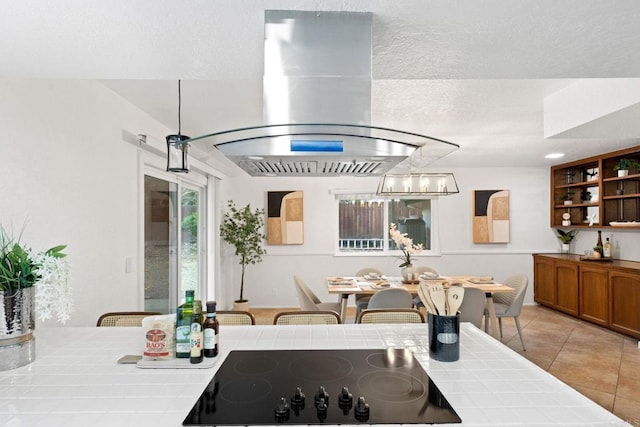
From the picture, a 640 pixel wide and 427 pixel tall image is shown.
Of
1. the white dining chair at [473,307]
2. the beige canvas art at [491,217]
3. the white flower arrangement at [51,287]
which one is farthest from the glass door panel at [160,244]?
the beige canvas art at [491,217]

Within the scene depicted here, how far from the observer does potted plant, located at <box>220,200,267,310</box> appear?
19.0ft

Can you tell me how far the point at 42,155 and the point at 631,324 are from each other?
5817 mm

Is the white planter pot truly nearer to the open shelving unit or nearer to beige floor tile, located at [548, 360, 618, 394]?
beige floor tile, located at [548, 360, 618, 394]

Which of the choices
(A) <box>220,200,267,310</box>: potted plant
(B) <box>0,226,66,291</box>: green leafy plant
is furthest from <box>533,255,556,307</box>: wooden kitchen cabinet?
(B) <box>0,226,66,291</box>: green leafy plant

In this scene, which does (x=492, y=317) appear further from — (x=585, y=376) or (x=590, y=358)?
(x=590, y=358)

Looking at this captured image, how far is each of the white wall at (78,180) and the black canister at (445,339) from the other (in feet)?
6.58

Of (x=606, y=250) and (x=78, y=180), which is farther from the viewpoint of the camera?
(x=606, y=250)

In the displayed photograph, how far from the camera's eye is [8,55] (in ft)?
4.66

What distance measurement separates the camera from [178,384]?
1278 mm

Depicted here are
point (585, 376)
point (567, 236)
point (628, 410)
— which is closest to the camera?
point (628, 410)

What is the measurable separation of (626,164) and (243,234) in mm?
5203

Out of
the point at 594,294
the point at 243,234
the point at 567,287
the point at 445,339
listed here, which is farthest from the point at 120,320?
the point at 567,287

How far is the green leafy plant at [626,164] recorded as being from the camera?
4.76 metres

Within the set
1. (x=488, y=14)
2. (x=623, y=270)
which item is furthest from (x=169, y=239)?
(x=623, y=270)
